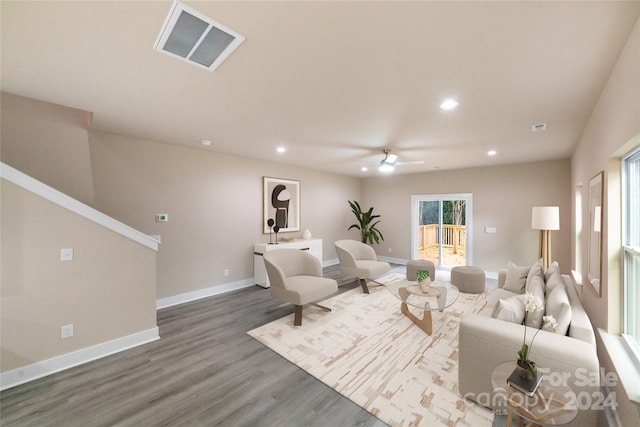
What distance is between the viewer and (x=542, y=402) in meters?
1.39

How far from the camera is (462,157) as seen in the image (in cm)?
472

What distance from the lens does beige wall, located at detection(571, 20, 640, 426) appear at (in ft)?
4.57

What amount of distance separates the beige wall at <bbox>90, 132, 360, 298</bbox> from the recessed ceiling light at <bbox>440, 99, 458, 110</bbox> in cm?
373

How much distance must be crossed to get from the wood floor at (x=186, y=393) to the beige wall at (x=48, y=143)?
6.38 ft

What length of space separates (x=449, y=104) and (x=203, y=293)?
4.64 metres

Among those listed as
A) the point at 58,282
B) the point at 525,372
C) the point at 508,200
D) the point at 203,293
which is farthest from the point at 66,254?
the point at 508,200

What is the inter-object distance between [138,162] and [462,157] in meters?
5.70

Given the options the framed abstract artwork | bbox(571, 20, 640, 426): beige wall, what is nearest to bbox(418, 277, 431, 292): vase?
bbox(571, 20, 640, 426): beige wall

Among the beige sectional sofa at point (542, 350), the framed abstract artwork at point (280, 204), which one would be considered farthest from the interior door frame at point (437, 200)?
the beige sectional sofa at point (542, 350)

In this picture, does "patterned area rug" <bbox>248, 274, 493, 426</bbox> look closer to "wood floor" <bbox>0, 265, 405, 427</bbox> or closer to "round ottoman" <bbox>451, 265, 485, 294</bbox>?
"wood floor" <bbox>0, 265, 405, 427</bbox>

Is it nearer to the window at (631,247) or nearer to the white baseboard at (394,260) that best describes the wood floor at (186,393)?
the window at (631,247)

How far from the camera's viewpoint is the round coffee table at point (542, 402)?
4.30 feet

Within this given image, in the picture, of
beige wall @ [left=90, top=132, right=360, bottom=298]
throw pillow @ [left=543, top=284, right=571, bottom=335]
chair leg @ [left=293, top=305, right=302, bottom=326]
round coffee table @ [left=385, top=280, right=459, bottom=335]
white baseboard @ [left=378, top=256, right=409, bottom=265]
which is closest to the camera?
throw pillow @ [left=543, top=284, right=571, bottom=335]

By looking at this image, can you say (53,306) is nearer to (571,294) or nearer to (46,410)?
(46,410)
